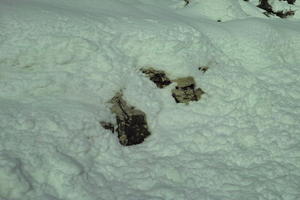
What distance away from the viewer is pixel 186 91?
26.3 ft

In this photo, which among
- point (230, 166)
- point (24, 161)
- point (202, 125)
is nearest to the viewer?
point (24, 161)

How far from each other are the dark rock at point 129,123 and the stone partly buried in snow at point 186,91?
1.29 m

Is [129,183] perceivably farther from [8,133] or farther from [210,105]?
[210,105]

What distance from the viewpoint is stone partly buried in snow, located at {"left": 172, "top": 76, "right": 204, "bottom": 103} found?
7.91m

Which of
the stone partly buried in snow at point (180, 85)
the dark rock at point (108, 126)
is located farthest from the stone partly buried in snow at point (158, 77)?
the dark rock at point (108, 126)

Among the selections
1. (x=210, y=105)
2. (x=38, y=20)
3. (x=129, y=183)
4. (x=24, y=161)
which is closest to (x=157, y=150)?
(x=129, y=183)

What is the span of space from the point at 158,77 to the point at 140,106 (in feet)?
4.06

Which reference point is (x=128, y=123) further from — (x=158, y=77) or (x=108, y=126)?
(x=158, y=77)

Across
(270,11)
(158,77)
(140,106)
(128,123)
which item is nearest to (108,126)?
(128,123)

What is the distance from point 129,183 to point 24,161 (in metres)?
1.85

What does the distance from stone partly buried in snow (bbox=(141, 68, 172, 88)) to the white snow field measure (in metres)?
0.15

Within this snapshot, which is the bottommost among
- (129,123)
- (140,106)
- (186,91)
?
(129,123)

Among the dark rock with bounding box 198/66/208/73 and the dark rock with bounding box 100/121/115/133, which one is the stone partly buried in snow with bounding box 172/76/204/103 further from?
the dark rock with bounding box 100/121/115/133

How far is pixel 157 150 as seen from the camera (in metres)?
6.47
